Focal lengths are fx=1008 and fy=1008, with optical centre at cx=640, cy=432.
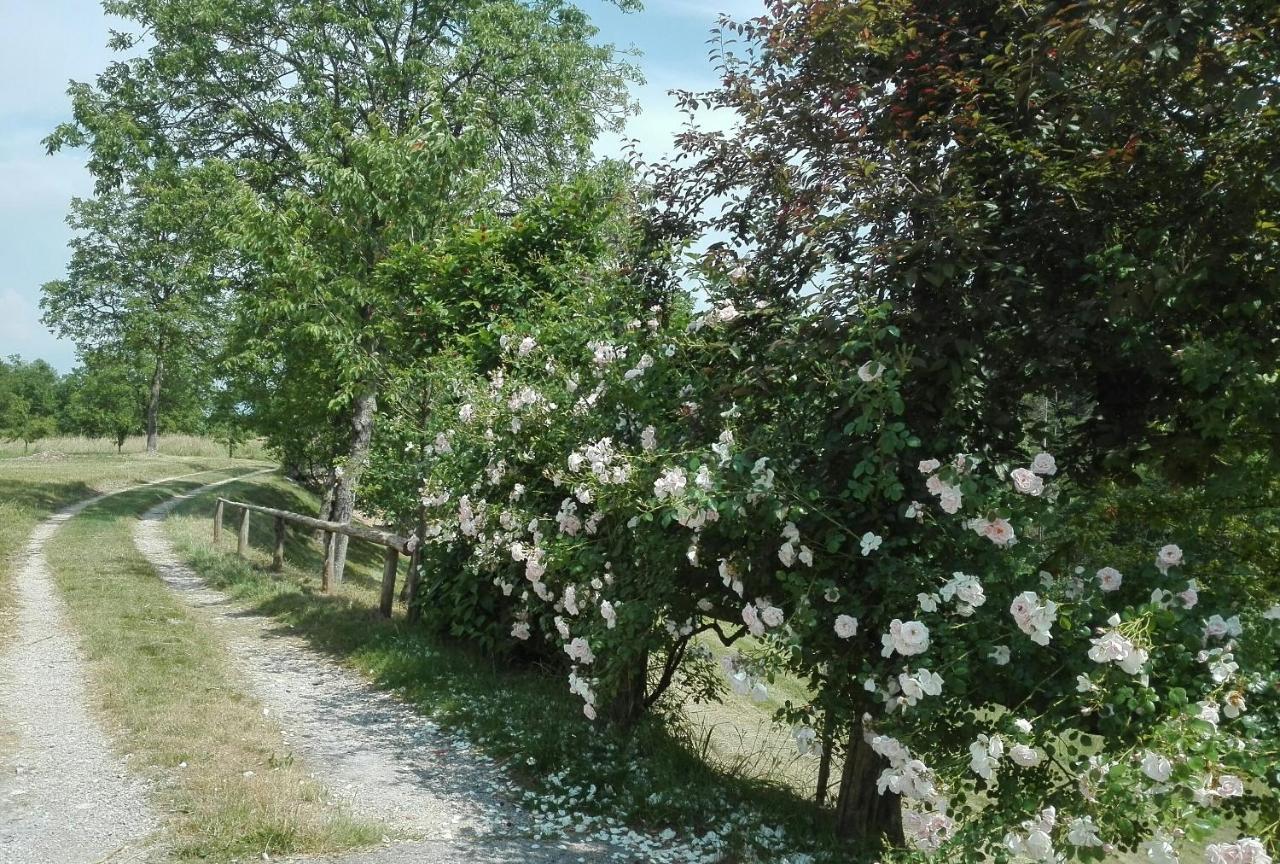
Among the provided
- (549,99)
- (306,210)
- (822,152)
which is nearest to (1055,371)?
(822,152)

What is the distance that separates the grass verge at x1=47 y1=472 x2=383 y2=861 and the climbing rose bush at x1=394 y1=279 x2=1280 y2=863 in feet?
5.33

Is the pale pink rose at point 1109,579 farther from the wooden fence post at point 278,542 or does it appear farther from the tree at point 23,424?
the tree at point 23,424

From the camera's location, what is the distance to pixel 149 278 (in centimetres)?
2758

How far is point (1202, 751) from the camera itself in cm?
299

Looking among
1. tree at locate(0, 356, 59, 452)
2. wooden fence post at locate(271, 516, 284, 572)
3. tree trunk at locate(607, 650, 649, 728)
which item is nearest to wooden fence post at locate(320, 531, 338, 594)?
wooden fence post at locate(271, 516, 284, 572)

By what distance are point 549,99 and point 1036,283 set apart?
15.4 metres

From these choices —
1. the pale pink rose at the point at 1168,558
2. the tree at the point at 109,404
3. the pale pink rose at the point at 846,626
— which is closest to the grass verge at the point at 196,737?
the pale pink rose at the point at 846,626

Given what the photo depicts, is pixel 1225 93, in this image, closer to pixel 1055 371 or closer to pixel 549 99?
pixel 1055 371

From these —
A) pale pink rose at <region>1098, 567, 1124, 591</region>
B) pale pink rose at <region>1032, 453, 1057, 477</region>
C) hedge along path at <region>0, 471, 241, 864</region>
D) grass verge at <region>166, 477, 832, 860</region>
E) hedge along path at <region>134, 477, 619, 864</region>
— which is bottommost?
hedge along path at <region>0, 471, 241, 864</region>

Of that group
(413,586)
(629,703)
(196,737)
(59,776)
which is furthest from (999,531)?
(413,586)

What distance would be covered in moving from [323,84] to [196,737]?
15593 mm

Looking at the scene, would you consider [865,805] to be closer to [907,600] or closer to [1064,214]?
[907,600]

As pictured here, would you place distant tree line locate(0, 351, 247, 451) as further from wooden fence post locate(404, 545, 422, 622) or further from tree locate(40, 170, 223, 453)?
wooden fence post locate(404, 545, 422, 622)

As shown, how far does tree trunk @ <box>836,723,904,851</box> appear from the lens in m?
5.00
